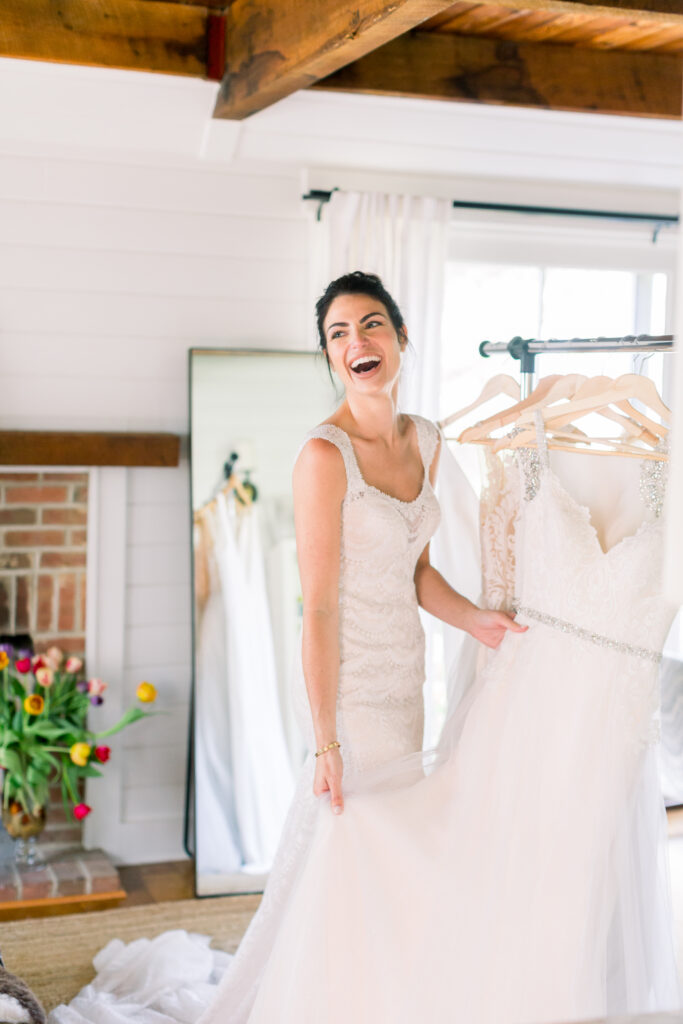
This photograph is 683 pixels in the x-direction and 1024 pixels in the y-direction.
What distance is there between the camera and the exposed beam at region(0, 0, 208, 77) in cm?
308

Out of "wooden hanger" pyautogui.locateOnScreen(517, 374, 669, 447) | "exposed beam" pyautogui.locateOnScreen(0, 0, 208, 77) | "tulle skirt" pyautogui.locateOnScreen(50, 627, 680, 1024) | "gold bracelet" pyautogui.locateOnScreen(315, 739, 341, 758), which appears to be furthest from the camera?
"exposed beam" pyautogui.locateOnScreen(0, 0, 208, 77)

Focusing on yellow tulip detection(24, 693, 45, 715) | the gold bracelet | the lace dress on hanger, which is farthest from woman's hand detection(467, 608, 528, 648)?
yellow tulip detection(24, 693, 45, 715)

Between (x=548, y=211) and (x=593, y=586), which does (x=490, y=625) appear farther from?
(x=548, y=211)

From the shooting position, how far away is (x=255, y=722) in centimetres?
357

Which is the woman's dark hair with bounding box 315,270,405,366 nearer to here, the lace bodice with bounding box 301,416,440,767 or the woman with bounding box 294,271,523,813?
the woman with bounding box 294,271,523,813

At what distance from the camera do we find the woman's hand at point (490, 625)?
220 centimetres

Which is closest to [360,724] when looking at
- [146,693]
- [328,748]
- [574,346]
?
[328,748]

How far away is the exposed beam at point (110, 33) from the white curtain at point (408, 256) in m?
0.68

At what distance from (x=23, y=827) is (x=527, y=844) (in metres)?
2.00

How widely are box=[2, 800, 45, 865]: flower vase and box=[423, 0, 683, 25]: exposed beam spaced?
267cm

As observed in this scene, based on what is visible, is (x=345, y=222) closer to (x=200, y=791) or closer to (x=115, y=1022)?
(x=200, y=791)

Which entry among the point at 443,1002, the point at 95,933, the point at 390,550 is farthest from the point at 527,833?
the point at 95,933

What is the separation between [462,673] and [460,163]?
2.06 m

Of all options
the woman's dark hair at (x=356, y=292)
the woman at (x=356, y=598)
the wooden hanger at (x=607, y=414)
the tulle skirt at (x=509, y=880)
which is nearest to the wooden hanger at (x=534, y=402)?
the wooden hanger at (x=607, y=414)
